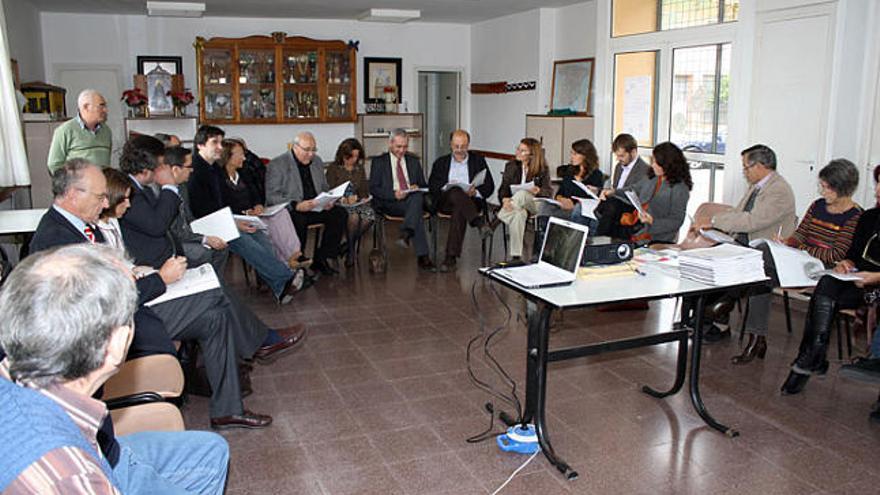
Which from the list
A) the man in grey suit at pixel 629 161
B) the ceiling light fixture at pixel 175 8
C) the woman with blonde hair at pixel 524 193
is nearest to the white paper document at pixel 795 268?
the man in grey suit at pixel 629 161

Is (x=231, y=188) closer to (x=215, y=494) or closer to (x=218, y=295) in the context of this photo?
(x=218, y=295)

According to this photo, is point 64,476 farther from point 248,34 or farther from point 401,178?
point 248,34

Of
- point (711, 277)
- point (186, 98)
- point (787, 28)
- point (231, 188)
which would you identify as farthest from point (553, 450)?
point (186, 98)

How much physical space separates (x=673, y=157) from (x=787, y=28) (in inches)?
55.2

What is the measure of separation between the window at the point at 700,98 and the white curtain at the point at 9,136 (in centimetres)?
558

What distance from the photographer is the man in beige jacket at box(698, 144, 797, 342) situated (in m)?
4.39

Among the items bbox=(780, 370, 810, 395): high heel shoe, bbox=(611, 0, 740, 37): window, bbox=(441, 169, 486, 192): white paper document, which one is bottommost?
bbox=(780, 370, 810, 395): high heel shoe

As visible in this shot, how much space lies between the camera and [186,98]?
28.2ft

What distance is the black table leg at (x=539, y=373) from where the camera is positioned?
285 cm

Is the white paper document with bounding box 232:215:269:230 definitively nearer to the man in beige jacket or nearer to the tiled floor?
the tiled floor

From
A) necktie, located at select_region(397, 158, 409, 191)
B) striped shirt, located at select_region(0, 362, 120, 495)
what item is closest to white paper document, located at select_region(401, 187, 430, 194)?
necktie, located at select_region(397, 158, 409, 191)

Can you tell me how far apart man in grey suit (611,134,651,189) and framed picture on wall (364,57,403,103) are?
490 centimetres

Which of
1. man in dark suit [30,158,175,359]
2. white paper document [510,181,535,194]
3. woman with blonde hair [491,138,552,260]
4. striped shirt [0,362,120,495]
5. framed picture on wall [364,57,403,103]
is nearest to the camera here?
Answer: striped shirt [0,362,120,495]

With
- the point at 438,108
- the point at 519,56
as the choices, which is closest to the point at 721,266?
the point at 519,56
